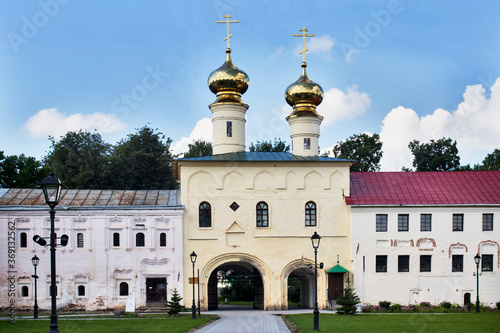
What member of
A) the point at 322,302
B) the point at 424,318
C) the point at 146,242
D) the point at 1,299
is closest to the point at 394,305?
the point at 322,302

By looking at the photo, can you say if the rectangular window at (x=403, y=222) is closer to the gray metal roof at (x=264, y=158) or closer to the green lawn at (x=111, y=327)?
the gray metal roof at (x=264, y=158)

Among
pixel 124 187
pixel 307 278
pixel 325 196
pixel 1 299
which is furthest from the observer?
pixel 124 187

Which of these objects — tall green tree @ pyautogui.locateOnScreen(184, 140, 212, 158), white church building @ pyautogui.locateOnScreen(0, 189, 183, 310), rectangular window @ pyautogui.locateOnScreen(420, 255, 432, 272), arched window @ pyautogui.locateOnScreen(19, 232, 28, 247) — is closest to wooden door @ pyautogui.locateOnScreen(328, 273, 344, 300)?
rectangular window @ pyautogui.locateOnScreen(420, 255, 432, 272)

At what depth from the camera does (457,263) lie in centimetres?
2859

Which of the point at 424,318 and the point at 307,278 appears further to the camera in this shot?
the point at 307,278

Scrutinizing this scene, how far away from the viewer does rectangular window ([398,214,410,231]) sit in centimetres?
2873

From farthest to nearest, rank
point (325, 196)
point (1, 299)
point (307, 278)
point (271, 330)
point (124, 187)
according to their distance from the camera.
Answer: point (124, 187)
point (307, 278)
point (325, 196)
point (1, 299)
point (271, 330)

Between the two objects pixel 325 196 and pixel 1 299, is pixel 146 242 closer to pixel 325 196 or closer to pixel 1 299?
pixel 1 299

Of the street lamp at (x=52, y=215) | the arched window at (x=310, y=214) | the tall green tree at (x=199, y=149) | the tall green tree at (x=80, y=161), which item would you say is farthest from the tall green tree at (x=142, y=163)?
the street lamp at (x=52, y=215)

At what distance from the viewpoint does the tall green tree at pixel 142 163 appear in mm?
46062

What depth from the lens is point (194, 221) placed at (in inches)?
1116

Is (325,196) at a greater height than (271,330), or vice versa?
(325,196)

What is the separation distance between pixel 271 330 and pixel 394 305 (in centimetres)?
1112

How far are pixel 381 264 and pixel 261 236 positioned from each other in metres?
6.13
